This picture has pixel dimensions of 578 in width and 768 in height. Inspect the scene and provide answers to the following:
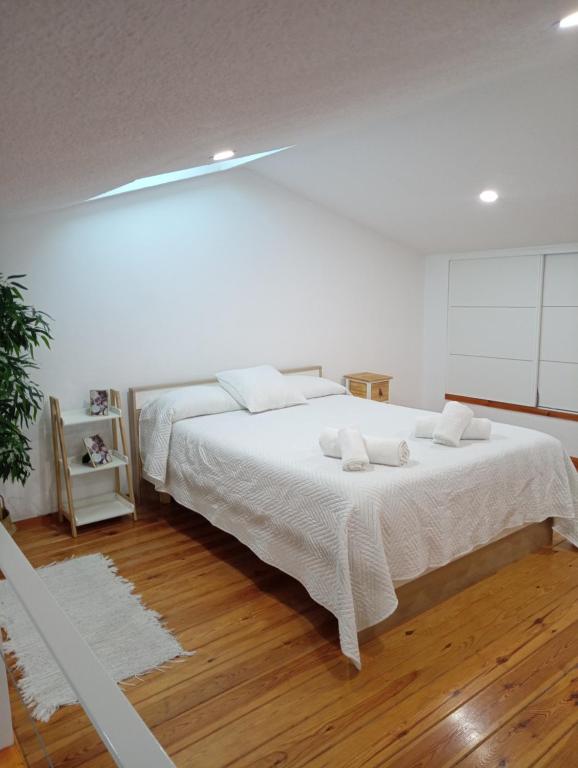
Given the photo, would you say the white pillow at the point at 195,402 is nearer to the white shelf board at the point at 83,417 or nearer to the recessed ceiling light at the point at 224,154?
the white shelf board at the point at 83,417

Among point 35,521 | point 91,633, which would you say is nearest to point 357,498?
point 91,633

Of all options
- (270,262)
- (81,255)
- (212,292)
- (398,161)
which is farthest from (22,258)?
(398,161)

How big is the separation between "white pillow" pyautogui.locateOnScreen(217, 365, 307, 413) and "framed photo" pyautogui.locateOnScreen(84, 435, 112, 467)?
89cm

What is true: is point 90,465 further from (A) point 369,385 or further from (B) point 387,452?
(A) point 369,385

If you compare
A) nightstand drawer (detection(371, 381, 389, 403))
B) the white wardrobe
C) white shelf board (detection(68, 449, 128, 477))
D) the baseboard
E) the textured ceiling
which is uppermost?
the textured ceiling

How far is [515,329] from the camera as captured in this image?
4.88 m

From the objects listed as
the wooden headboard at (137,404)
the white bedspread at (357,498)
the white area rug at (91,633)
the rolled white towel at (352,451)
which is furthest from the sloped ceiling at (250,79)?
the white area rug at (91,633)

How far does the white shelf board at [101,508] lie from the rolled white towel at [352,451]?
166cm

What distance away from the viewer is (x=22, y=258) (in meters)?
3.37

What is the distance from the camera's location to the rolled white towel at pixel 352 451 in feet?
8.41

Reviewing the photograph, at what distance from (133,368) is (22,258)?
96cm

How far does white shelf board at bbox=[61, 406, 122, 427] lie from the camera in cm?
339

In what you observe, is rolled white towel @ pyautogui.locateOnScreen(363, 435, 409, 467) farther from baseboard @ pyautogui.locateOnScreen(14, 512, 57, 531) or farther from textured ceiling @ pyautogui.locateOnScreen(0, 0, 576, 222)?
baseboard @ pyautogui.locateOnScreen(14, 512, 57, 531)

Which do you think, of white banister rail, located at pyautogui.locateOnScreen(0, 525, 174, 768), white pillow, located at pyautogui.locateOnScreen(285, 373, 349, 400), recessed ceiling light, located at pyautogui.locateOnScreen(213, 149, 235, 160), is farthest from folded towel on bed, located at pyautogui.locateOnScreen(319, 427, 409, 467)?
white banister rail, located at pyautogui.locateOnScreen(0, 525, 174, 768)
